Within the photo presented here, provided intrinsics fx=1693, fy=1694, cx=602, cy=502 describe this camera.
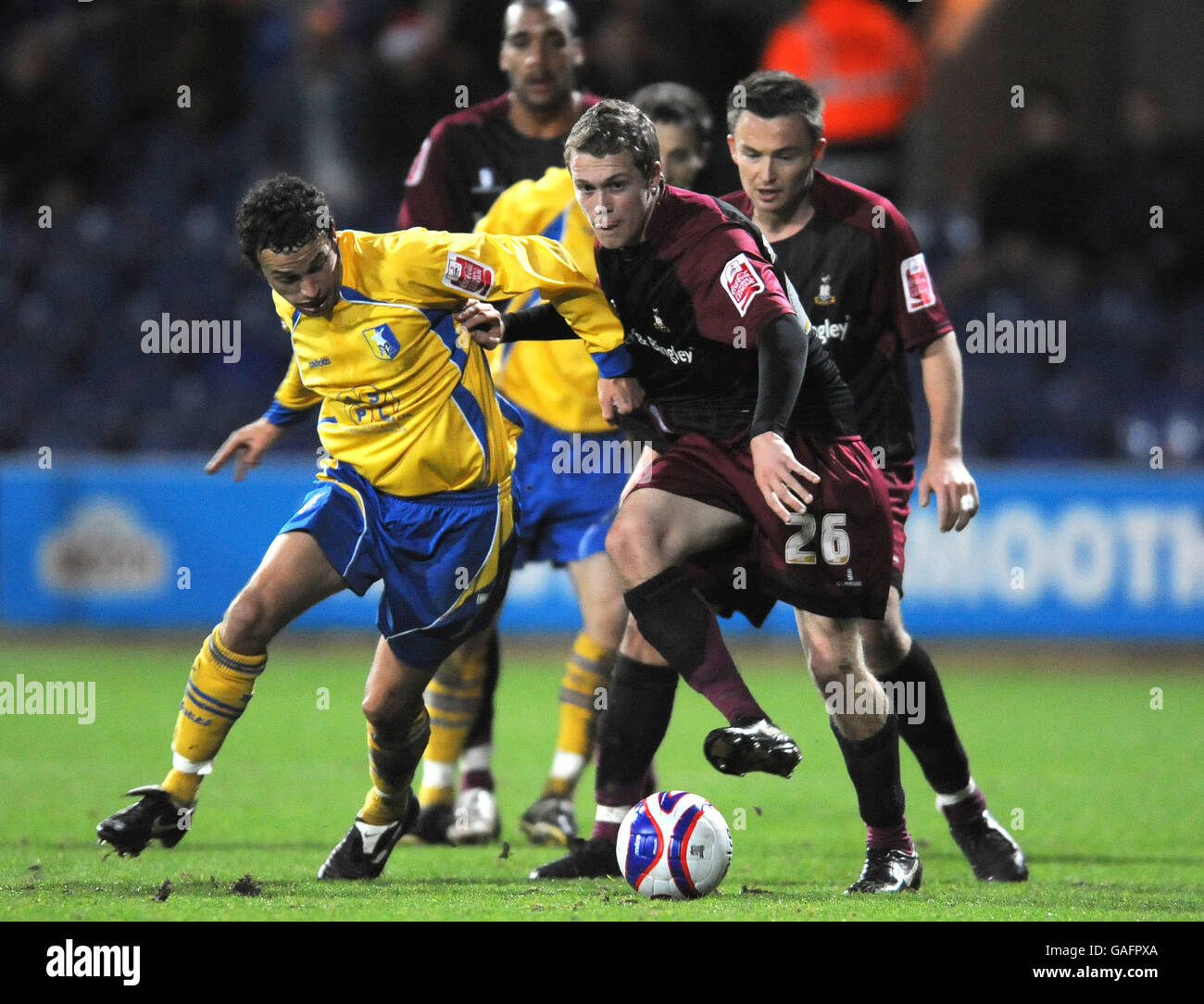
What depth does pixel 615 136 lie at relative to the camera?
421 centimetres

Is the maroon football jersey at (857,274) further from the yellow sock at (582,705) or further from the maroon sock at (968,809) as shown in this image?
the yellow sock at (582,705)

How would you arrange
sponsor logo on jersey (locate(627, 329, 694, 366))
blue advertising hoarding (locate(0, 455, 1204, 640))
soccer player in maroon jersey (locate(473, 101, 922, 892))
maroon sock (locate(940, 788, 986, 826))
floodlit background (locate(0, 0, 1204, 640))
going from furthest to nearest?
floodlit background (locate(0, 0, 1204, 640)), blue advertising hoarding (locate(0, 455, 1204, 640)), maroon sock (locate(940, 788, 986, 826)), sponsor logo on jersey (locate(627, 329, 694, 366)), soccer player in maroon jersey (locate(473, 101, 922, 892))

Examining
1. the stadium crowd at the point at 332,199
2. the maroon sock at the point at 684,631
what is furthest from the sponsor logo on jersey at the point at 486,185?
the stadium crowd at the point at 332,199

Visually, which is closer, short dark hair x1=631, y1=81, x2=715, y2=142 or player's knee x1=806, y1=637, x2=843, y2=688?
player's knee x1=806, y1=637, x2=843, y2=688

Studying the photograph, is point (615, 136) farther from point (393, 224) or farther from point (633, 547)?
point (393, 224)

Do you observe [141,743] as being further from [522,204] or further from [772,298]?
[772,298]

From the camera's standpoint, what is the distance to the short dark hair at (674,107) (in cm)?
575

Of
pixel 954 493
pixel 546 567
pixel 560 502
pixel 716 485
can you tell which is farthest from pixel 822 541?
pixel 546 567

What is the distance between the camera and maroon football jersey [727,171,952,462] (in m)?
4.81

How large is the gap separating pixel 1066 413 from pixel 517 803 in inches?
235

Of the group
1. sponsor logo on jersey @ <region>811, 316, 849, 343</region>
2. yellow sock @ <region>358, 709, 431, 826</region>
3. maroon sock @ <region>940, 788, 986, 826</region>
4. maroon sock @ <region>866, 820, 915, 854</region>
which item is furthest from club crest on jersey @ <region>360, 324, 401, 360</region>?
maroon sock @ <region>940, 788, 986, 826</region>

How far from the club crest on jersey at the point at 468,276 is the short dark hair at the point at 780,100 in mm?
853

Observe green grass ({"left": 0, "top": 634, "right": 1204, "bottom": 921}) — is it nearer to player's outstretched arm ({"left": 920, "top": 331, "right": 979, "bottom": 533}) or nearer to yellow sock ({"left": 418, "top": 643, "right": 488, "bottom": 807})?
yellow sock ({"left": 418, "top": 643, "right": 488, "bottom": 807})

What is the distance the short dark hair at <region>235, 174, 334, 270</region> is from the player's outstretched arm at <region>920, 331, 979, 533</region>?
5.60ft
